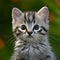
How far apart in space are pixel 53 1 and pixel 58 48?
714 mm

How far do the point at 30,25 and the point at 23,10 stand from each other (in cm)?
253

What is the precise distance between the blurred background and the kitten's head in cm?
143

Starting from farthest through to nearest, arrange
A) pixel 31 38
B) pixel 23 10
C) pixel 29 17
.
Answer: pixel 23 10, pixel 29 17, pixel 31 38

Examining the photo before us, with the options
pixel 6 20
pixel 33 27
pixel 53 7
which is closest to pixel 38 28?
pixel 33 27

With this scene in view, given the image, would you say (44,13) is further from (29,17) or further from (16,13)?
(16,13)

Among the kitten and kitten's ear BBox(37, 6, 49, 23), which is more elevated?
kitten's ear BBox(37, 6, 49, 23)

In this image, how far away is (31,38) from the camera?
582cm

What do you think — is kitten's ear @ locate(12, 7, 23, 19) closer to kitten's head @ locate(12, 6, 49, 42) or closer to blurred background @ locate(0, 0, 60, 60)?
kitten's head @ locate(12, 6, 49, 42)

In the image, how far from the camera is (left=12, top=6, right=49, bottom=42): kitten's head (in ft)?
19.0

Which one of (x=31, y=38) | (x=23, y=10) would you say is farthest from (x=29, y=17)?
(x=23, y=10)

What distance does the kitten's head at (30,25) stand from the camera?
228 inches

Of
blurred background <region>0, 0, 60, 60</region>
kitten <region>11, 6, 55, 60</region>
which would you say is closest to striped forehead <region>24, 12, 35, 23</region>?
kitten <region>11, 6, 55, 60</region>

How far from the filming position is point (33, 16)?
5984 mm

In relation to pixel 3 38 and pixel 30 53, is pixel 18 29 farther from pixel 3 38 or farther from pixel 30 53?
pixel 3 38
